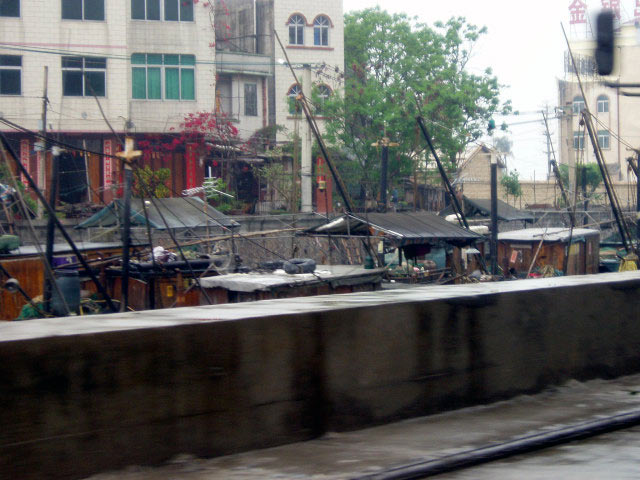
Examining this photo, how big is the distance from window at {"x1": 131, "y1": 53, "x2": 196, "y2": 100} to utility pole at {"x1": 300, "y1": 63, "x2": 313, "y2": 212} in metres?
4.84

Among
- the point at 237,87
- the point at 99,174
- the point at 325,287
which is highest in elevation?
the point at 237,87

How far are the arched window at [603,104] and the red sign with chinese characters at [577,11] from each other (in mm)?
7126

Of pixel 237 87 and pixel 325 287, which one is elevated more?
pixel 237 87

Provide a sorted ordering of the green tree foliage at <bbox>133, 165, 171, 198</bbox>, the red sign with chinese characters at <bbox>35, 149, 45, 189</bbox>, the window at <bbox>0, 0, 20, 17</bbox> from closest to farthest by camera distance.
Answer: the window at <bbox>0, 0, 20, 17</bbox> → the green tree foliage at <bbox>133, 165, 171, 198</bbox> → the red sign with chinese characters at <bbox>35, 149, 45, 189</bbox>

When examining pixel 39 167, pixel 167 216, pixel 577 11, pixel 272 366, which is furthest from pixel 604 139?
pixel 272 366

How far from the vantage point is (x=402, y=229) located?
64.7ft

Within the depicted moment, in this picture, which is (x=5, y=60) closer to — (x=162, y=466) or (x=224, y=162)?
(x=224, y=162)

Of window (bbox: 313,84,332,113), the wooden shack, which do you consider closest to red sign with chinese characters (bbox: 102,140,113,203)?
window (bbox: 313,84,332,113)

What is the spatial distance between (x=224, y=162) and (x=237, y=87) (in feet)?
13.7

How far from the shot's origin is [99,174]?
105 feet

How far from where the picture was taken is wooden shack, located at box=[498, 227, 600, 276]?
93.5ft

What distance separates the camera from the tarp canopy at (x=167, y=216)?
2181 centimetres

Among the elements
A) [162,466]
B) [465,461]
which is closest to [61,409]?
[162,466]

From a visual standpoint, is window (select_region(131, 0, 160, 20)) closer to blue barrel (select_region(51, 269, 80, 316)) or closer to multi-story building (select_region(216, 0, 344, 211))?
multi-story building (select_region(216, 0, 344, 211))
